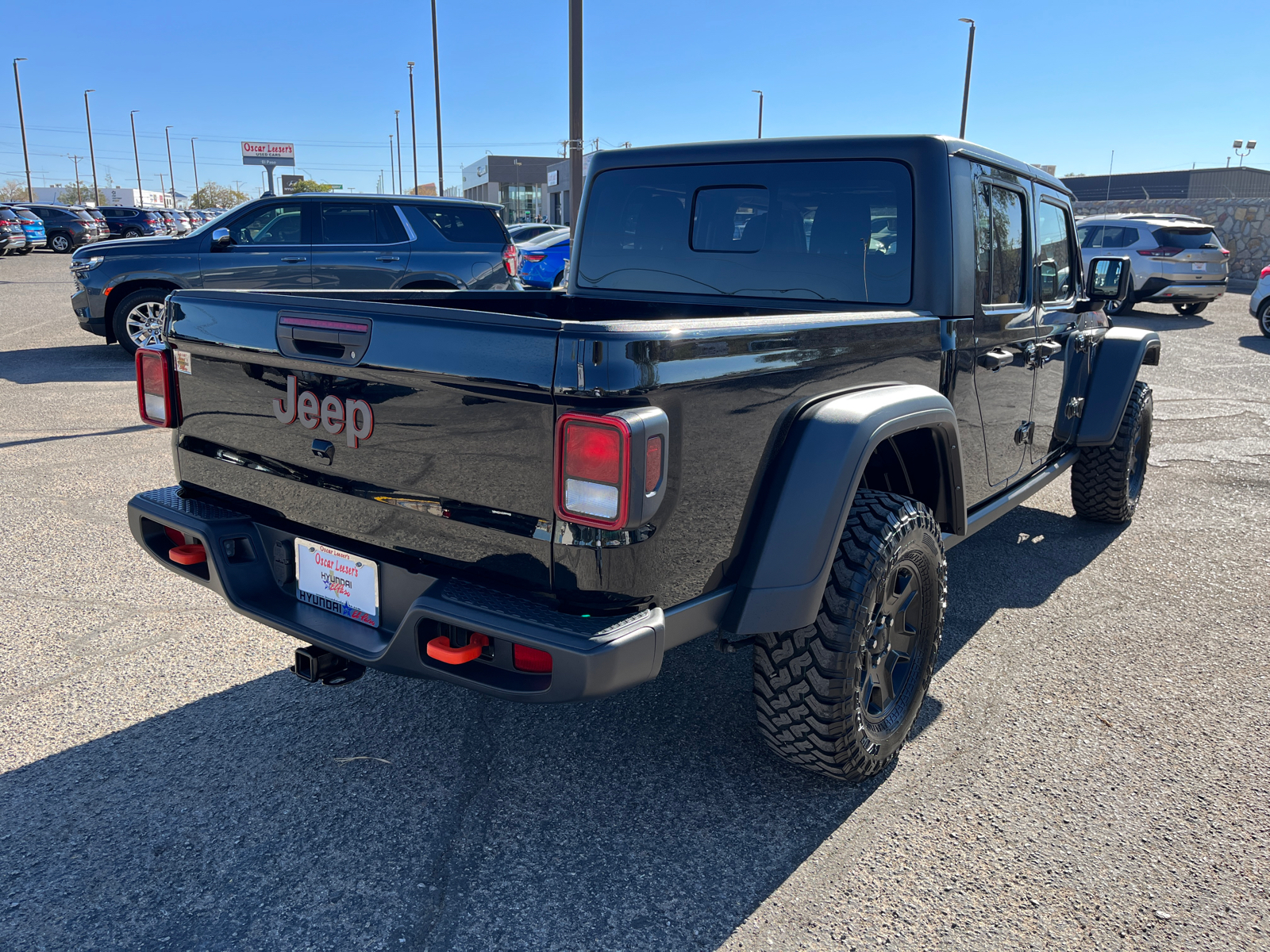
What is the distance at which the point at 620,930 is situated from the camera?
2180mm

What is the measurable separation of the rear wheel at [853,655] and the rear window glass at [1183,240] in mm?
16986

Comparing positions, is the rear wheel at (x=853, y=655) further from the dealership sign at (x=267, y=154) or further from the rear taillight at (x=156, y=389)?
the dealership sign at (x=267, y=154)

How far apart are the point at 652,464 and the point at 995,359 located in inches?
82.3

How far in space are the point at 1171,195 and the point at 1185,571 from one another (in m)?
49.2

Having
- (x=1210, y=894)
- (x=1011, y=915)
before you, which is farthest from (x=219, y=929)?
(x=1210, y=894)

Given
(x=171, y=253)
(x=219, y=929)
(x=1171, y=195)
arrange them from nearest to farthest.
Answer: (x=219, y=929)
(x=171, y=253)
(x=1171, y=195)

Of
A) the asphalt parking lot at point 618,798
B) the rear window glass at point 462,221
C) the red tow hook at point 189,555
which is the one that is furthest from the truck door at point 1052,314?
the rear window glass at point 462,221

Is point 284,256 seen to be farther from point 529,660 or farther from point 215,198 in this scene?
point 215,198

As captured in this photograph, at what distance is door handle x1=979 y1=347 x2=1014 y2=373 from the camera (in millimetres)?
3472

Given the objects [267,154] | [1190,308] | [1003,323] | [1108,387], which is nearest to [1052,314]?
[1003,323]

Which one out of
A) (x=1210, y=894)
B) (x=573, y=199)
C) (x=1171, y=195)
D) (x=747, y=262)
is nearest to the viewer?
(x=1210, y=894)

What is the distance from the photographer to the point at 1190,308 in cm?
1809

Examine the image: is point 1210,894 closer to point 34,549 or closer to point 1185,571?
point 1185,571

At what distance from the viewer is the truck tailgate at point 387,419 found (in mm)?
2068
